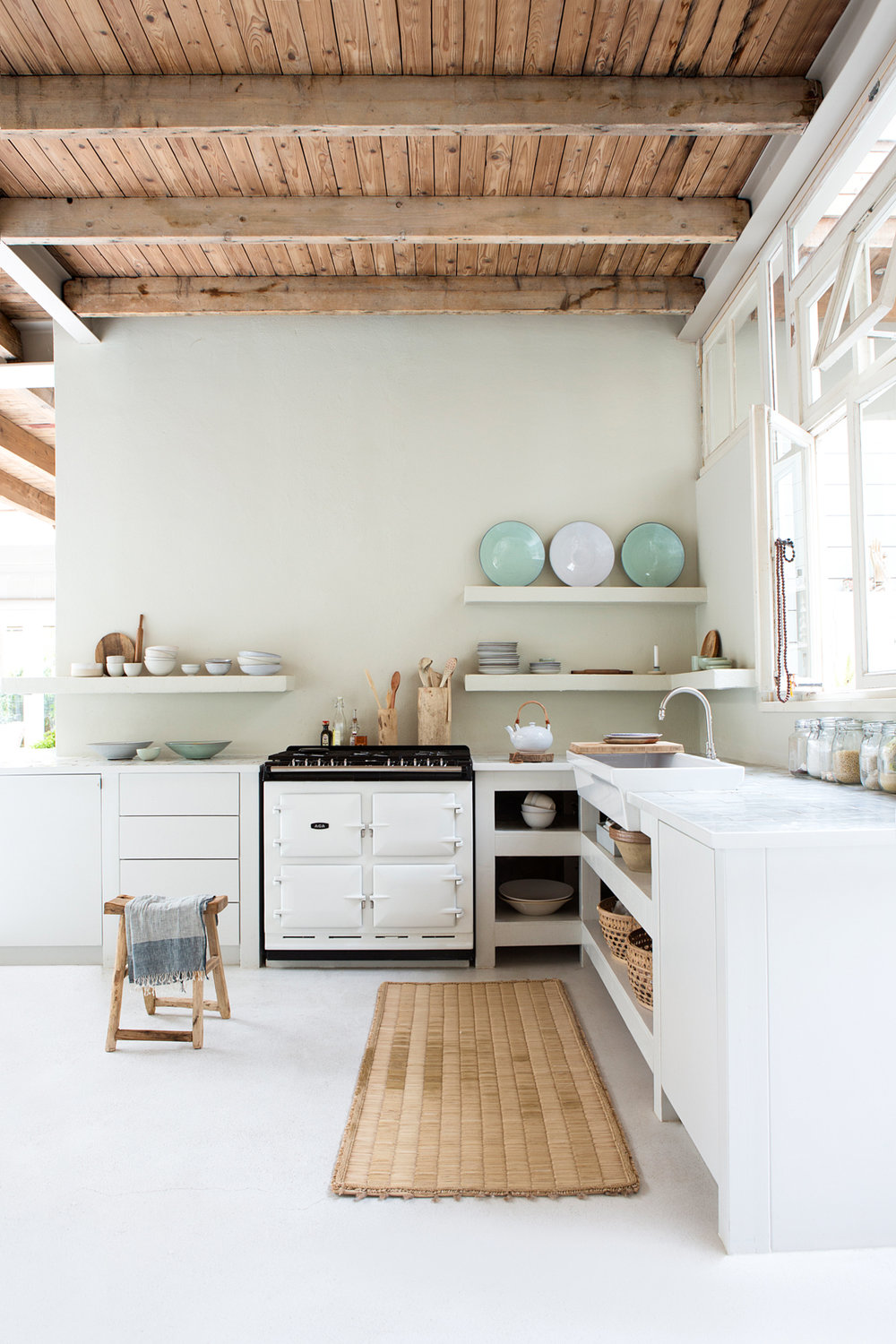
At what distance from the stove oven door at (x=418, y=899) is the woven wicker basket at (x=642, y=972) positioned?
3.40 ft

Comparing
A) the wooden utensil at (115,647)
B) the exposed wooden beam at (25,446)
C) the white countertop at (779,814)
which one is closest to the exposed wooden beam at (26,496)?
the exposed wooden beam at (25,446)

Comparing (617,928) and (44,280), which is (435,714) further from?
(44,280)

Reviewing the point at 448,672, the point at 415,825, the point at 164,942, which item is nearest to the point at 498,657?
the point at 448,672

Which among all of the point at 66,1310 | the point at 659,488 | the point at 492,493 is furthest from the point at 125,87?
the point at 66,1310

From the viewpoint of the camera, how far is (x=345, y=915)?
141 inches

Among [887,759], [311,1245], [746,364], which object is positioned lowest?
[311,1245]

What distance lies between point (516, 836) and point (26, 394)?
4162 millimetres

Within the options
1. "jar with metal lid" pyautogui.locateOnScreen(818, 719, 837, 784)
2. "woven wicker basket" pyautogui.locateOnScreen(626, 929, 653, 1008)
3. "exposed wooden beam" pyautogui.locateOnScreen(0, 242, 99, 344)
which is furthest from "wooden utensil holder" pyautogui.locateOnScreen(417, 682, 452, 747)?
"exposed wooden beam" pyautogui.locateOnScreen(0, 242, 99, 344)

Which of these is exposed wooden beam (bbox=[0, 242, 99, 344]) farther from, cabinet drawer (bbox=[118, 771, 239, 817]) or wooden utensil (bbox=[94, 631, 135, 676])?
cabinet drawer (bbox=[118, 771, 239, 817])

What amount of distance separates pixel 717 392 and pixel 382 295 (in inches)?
68.6

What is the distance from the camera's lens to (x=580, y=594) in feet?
13.9

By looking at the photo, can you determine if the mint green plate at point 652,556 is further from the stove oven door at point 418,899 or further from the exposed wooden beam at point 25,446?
the exposed wooden beam at point 25,446

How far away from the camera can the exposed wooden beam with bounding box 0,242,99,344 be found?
12.3 ft

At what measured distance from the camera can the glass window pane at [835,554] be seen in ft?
9.81
